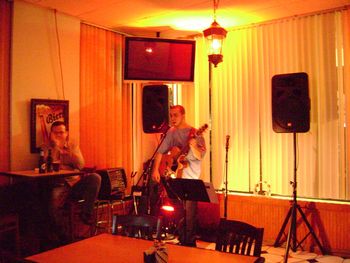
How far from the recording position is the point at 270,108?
501 centimetres

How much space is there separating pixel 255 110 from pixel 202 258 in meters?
3.42

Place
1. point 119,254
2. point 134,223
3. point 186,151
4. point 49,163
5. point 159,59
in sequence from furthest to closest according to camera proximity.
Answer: point 159,59 < point 186,151 < point 49,163 < point 134,223 < point 119,254

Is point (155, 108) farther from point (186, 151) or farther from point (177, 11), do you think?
point (177, 11)

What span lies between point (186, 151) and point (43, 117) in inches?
69.4

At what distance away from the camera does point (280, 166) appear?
4.88 metres

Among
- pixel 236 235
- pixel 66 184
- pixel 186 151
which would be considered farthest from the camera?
pixel 186 151

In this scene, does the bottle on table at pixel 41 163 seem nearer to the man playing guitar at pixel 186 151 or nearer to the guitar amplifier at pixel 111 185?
the guitar amplifier at pixel 111 185

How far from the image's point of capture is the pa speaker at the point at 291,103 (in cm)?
407

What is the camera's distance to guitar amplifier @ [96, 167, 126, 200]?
471cm

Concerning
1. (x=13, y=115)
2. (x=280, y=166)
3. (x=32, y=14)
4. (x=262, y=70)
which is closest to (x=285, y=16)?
(x=262, y=70)

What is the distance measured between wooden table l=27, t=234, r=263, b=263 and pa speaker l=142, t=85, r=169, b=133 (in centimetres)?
271

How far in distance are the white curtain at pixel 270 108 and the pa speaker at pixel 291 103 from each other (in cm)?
63

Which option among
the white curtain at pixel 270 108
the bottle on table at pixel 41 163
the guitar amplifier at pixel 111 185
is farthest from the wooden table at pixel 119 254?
the white curtain at pixel 270 108

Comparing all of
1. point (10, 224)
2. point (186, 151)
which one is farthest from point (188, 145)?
point (10, 224)
